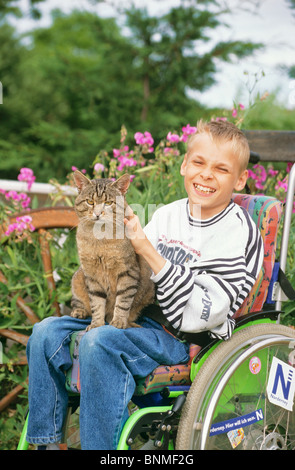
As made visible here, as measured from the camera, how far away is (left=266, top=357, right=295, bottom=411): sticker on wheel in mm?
1914

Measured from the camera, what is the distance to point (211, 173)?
1926mm

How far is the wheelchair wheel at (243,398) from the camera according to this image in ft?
5.38

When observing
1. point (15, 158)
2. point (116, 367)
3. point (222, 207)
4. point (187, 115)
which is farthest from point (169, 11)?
point (116, 367)

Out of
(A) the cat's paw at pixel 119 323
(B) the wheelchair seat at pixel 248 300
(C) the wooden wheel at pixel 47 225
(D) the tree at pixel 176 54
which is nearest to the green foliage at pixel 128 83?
(D) the tree at pixel 176 54

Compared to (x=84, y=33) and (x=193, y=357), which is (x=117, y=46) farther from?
(x=193, y=357)

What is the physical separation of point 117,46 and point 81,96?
945 mm

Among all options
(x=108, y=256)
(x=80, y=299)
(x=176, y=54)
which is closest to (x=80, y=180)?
(x=108, y=256)

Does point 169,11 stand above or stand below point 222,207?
above

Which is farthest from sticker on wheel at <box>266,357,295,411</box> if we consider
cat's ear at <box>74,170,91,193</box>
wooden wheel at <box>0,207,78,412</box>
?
wooden wheel at <box>0,207,78,412</box>

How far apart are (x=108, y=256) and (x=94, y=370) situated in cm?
43

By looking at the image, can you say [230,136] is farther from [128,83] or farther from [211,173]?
[128,83]
